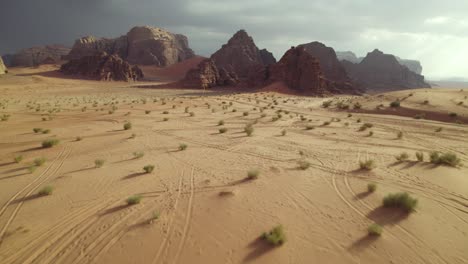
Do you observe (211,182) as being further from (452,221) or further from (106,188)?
(452,221)

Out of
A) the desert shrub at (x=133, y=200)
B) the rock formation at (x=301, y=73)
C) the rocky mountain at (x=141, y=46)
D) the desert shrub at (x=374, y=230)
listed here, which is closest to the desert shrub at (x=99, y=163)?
the desert shrub at (x=133, y=200)

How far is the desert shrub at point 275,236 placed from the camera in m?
4.48

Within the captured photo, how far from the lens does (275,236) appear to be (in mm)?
4520

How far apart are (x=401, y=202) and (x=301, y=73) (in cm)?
4642

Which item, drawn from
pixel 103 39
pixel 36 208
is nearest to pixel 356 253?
pixel 36 208

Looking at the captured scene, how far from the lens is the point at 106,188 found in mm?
6719

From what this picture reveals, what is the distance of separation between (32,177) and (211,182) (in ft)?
18.4

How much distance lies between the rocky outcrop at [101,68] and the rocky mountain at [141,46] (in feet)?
96.4

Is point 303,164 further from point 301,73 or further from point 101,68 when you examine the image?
point 101,68

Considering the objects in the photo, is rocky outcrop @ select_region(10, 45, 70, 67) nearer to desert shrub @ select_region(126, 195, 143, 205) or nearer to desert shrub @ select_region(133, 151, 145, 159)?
desert shrub @ select_region(133, 151, 145, 159)

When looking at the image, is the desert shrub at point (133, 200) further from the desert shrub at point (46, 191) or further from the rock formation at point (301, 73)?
the rock formation at point (301, 73)

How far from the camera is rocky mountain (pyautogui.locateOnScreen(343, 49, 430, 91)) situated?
320ft

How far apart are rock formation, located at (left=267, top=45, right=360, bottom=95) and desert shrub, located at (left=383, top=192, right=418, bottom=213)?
143 ft

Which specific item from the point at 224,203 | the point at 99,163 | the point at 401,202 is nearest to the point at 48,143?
the point at 99,163
